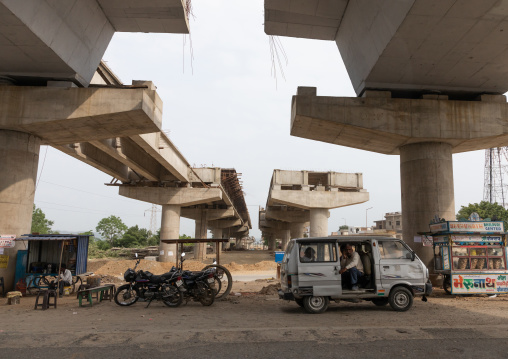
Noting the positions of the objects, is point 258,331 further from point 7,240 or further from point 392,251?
point 7,240

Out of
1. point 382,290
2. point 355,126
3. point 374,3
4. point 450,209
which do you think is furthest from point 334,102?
point 382,290

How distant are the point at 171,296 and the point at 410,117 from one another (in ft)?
35.4

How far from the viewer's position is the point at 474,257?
1155 cm

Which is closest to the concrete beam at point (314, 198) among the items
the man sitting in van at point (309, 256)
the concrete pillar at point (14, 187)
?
the concrete pillar at point (14, 187)

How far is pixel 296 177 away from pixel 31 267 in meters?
22.1

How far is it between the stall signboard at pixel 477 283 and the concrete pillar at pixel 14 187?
1493cm

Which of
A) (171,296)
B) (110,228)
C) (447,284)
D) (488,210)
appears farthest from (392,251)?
(110,228)

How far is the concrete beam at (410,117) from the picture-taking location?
1366cm

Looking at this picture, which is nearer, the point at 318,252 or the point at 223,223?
the point at 318,252

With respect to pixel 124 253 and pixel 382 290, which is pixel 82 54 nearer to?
pixel 382 290

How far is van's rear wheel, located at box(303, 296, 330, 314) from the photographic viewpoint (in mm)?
8922

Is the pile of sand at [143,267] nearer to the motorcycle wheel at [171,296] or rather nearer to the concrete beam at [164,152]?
the concrete beam at [164,152]

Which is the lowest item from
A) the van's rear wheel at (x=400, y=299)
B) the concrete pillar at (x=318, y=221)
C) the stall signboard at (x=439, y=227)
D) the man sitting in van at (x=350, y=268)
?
the van's rear wheel at (x=400, y=299)

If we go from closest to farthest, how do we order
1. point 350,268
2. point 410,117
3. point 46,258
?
point 350,268 < point 410,117 < point 46,258
